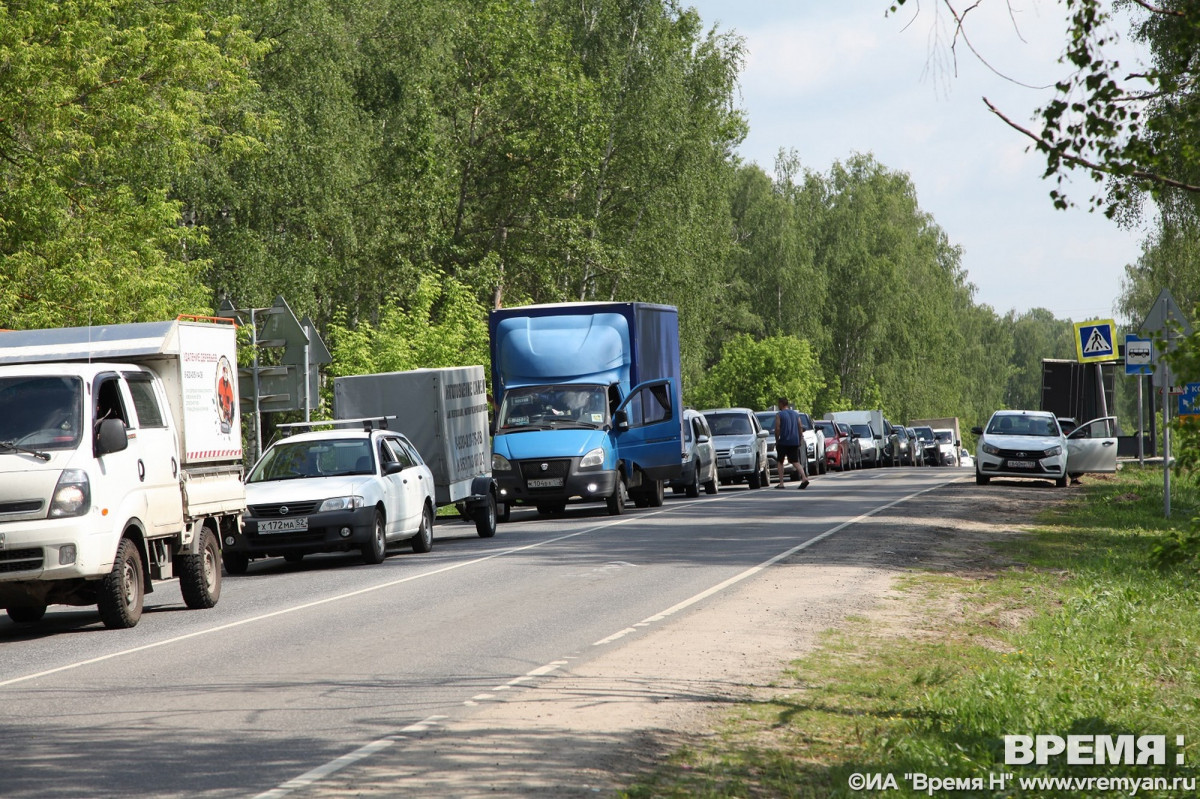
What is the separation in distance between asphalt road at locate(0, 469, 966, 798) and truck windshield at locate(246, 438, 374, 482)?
1.22m

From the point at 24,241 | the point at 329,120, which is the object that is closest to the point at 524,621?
A: the point at 24,241

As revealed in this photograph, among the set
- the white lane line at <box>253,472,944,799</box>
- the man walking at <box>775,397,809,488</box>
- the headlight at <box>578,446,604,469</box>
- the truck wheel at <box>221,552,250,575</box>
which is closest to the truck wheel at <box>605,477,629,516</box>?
the headlight at <box>578,446,604,469</box>

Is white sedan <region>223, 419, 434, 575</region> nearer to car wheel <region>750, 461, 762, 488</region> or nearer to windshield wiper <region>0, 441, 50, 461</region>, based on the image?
windshield wiper <region>0, 441, 50, 461</region>

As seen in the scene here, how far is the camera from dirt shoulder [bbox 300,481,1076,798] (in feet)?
20.7

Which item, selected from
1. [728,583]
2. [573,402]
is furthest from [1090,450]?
[728,583]

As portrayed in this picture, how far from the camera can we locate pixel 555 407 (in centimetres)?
2492

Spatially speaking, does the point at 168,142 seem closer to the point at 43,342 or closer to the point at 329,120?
the point at 329,120

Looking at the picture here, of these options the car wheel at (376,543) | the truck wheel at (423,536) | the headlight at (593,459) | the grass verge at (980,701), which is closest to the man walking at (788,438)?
the headlight at (593,459)

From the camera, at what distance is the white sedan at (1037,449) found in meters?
32.2

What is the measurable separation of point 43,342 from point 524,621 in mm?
5387

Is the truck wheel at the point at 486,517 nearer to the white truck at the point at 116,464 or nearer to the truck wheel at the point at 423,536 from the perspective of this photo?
the truck wheel at the point at 423,536

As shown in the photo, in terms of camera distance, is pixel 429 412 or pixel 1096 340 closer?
pixel 429 412

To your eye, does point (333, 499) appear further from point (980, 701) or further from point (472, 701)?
point (980, 701)

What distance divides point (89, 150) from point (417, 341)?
975 centimetres
